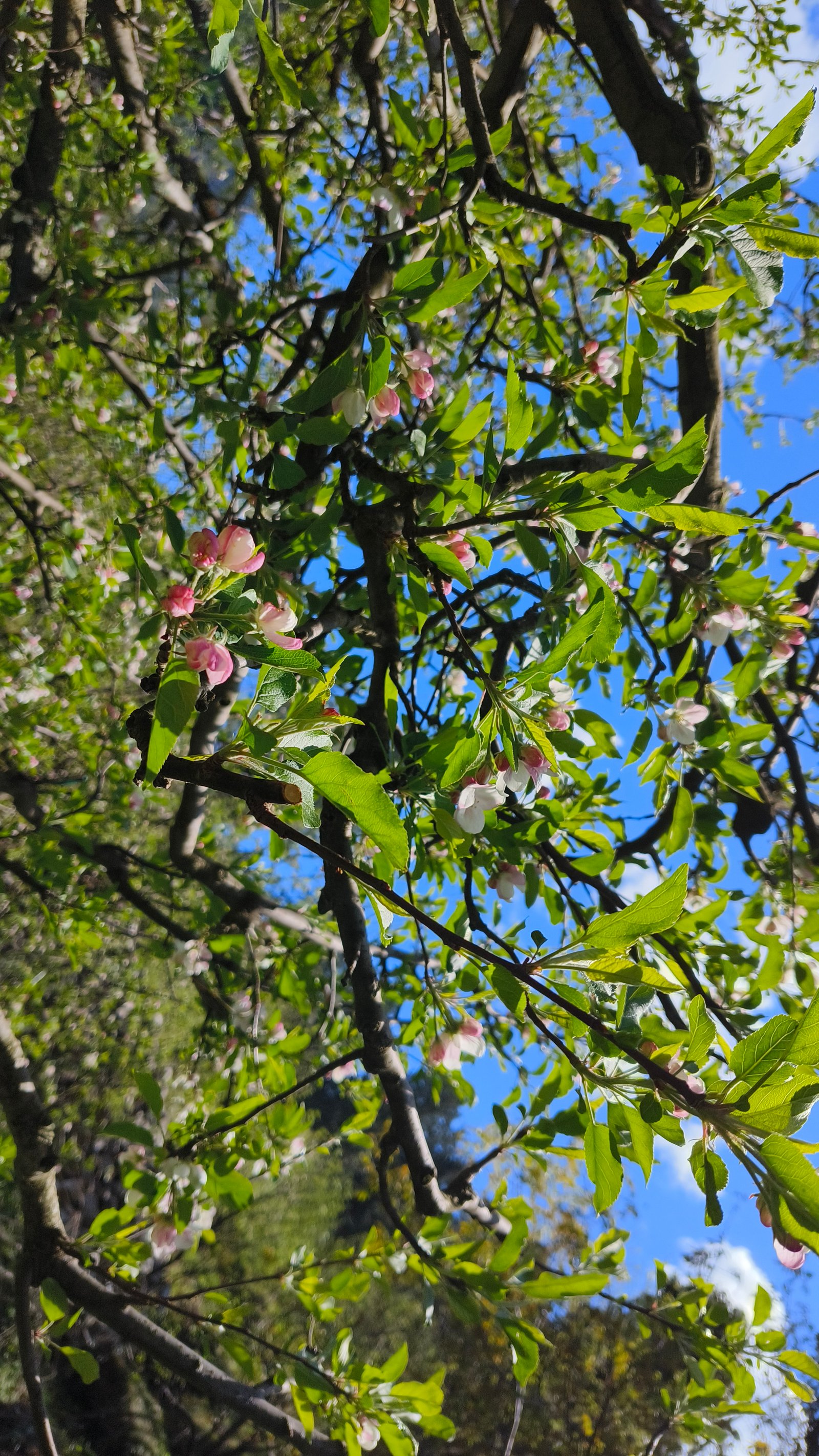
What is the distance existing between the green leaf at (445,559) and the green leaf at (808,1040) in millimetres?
563

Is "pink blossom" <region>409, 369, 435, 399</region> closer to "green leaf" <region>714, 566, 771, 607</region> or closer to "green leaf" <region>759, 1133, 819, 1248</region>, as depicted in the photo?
"green leaf" <region>714, 566, 771, 607</region>

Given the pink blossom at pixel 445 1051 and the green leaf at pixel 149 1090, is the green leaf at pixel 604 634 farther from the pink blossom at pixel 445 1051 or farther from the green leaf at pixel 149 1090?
the green leaf at pixel 149 1090

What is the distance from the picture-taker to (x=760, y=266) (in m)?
0.96

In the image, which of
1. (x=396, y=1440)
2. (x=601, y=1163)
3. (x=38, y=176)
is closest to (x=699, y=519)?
(x=601, y=1163)

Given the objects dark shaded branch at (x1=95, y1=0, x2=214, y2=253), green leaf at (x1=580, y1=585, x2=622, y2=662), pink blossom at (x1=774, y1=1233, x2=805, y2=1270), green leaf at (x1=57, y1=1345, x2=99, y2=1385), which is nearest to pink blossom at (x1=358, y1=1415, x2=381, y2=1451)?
green leaf at (x1=57, y1=1345, x2=99, y2=1385)

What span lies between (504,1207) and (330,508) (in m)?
1.26

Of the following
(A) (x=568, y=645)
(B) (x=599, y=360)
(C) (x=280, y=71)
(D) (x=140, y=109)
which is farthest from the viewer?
(D) (x=140, y=109)

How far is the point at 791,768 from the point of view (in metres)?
1.77

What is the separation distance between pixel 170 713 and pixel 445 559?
477 mm

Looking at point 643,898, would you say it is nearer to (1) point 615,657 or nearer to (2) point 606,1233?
(1) point 615,657

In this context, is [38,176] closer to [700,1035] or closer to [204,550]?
[204,550]

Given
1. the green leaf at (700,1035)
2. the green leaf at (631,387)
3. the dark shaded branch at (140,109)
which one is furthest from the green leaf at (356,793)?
the dark shaded branch at (140,109)

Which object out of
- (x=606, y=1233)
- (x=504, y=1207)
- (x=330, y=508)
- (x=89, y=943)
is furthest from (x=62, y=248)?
(x=606, y=1233)

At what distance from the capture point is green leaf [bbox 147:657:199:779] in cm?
60
